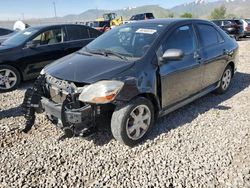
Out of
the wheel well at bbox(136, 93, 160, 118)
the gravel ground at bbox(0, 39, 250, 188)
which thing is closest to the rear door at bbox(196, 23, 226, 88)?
the gravel ground at bbox(0, 39, 250, 188)

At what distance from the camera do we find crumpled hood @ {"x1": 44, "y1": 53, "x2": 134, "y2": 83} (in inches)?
134

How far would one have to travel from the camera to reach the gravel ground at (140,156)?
119 inches

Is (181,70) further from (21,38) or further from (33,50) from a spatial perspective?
(21,38)

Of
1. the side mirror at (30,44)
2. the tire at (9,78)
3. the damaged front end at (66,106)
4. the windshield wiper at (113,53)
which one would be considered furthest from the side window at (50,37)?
the damaged front end at (66,106)

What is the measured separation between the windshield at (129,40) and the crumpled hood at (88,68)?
11.8 inches

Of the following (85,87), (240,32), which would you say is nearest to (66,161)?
(85,87)

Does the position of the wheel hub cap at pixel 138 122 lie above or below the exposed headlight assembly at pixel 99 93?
below

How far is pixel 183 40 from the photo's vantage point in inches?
172

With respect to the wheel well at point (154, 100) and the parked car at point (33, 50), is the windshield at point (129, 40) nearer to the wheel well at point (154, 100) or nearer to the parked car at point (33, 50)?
the wheel well at point (154, 100)

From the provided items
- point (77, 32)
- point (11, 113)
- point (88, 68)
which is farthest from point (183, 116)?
point (77, 32)

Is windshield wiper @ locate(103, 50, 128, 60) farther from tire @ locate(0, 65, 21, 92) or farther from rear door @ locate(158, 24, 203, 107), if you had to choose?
tire @ locate(0, 65, 21, 92)

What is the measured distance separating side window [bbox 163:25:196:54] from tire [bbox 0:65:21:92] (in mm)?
3923

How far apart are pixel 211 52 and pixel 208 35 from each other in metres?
0.33

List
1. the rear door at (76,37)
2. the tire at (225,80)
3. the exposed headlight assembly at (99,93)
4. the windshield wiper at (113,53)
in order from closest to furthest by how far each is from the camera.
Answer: the exposed headlight assembly at (99,93) < the windshield wiper at (113,53) < the tire at (225,80) < the rear door at (76,37)
